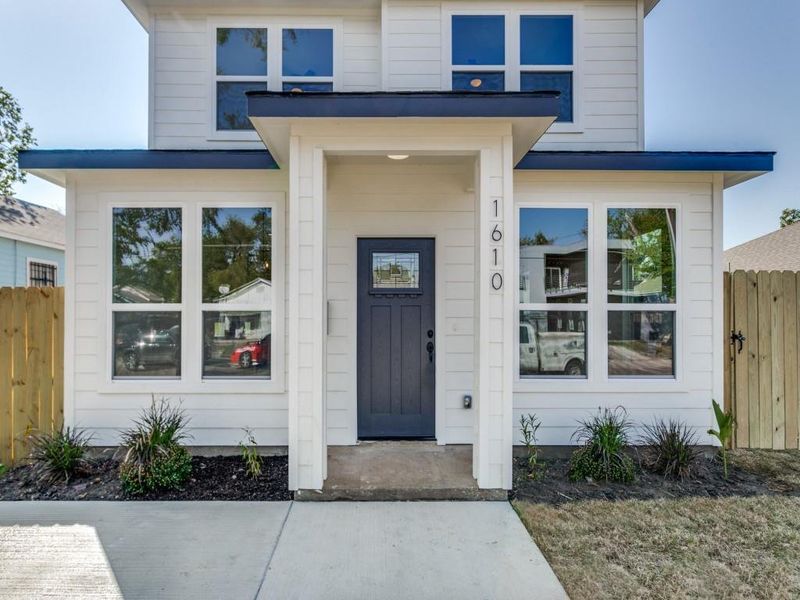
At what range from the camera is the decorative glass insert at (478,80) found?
4883 mm

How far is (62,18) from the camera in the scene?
8414 mm

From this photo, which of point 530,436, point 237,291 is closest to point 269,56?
point 237,291

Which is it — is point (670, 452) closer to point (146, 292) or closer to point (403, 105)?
point (403, 105)

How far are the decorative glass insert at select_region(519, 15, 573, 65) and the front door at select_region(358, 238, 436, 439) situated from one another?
2.58m

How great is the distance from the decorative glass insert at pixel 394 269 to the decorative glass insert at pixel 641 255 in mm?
2141

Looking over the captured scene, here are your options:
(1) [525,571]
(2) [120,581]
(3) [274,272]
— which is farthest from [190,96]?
(1) [525,571]

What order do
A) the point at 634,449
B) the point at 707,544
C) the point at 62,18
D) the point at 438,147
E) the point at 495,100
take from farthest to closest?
the point at 62,18 → the point at 634,449 → the point at 438,147 → the point at 495,100 → the point at 707,544

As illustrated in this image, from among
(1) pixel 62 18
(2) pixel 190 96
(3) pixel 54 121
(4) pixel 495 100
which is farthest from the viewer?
(3) pixel 54 121

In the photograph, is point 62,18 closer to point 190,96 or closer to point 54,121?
Answer: point 54,121

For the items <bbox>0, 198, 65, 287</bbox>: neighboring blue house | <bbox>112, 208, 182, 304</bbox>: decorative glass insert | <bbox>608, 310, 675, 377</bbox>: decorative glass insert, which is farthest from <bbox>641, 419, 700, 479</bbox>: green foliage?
<bbox>0, 198, 65, 287</bbox>: neighboring blue house

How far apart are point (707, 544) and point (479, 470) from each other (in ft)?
5.27

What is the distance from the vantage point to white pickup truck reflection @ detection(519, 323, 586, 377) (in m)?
4.53

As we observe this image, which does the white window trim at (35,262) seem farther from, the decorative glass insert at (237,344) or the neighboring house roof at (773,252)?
the neighboring house roof at (773,252)

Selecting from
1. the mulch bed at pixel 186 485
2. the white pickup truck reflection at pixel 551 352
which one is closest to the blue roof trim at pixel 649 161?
the white pickup truck reflection at pixel 551 352
